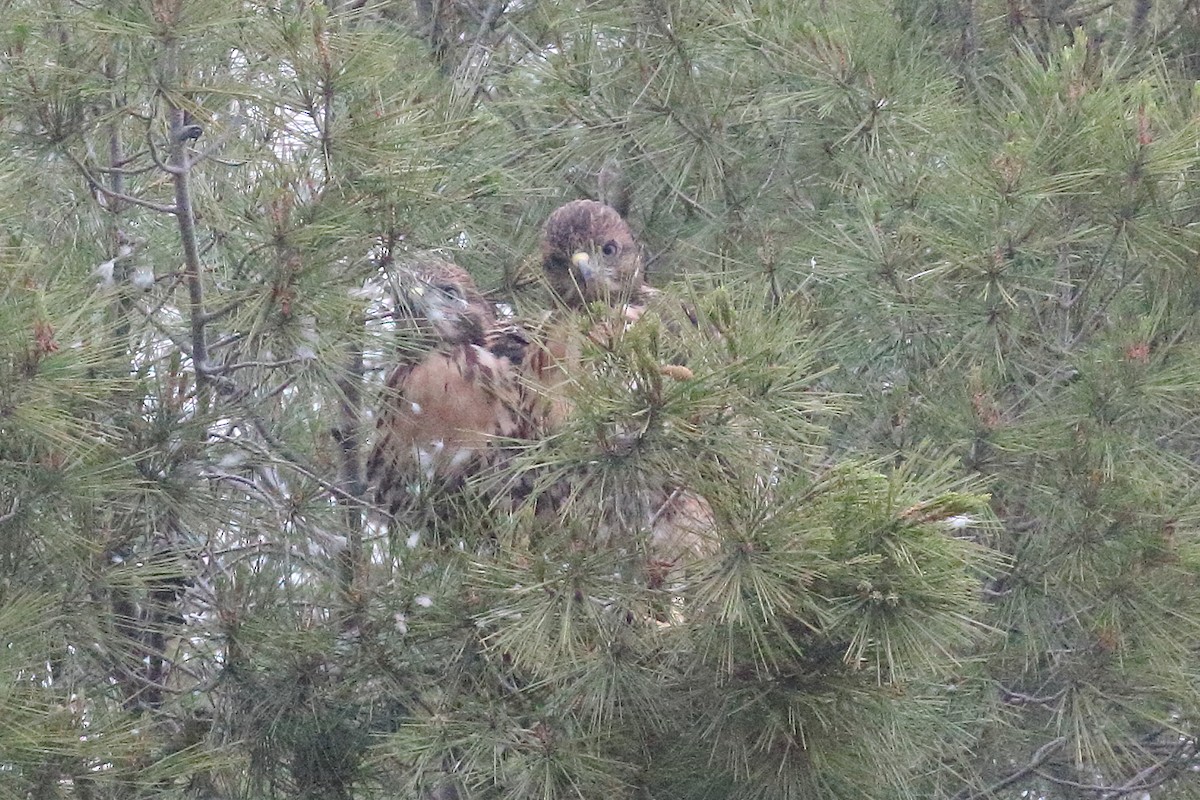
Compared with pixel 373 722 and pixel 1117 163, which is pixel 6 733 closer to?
pixel 373 722

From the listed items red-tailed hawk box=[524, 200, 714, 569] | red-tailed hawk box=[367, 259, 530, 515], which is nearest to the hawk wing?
red-tailed hawk box=[367, 259, 530, 515]

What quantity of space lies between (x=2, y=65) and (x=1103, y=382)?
2438 millimetres

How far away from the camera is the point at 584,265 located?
4727 millimetres

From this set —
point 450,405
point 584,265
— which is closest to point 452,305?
point 450,405

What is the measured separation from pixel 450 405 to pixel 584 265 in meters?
0.52

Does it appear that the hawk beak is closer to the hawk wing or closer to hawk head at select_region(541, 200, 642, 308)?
hawk head at select_region(541, 200, 642, 308)

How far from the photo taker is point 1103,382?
391cm

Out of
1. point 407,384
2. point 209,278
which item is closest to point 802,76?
point 407,384

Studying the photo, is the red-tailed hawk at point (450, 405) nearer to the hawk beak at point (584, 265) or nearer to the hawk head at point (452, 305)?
the hawk head at point (452, 305)

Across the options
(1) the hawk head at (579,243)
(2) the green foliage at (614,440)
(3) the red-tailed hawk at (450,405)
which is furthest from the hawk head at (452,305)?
(1) the hawk head at (579,243)

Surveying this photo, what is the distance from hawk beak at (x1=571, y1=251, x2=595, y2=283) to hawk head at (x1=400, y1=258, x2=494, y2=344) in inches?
10.7

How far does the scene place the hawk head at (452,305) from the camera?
3.77 meters

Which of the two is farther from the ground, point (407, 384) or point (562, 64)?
point (562, 64)

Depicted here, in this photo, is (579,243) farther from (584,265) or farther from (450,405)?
(450,405)
